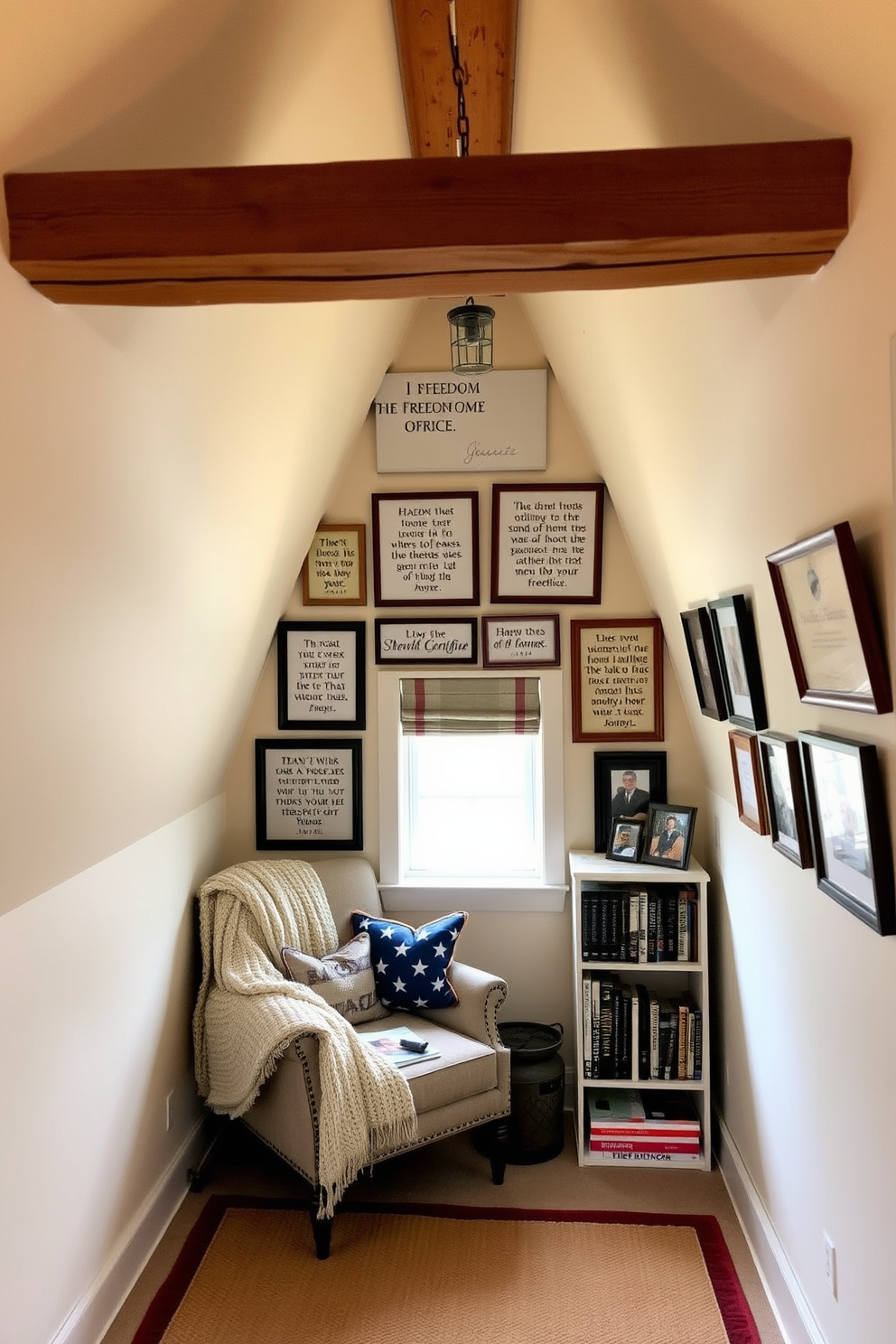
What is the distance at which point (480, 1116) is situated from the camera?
313 centimetres

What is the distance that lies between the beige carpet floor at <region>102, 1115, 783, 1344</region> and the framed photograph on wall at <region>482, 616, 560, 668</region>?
1.73 meters

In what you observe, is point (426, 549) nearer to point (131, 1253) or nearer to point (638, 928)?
point (638, 928)

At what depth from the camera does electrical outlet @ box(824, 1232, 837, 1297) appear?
203cm

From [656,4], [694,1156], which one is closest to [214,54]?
[656,4]

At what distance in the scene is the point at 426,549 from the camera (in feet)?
12.4

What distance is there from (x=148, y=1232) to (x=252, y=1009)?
2.14 feet

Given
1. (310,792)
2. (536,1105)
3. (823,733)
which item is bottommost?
(536,1105)

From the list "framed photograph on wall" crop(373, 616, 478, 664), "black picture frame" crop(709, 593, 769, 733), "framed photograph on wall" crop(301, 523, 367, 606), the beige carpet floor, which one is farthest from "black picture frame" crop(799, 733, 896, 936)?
"framed photograph on wall" crop(301, 523, 367, 606)

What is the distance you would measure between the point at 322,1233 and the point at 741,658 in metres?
1.96

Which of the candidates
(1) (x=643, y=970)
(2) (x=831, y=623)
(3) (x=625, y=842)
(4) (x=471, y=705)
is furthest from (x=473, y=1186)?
(2) (x=831, y=623)

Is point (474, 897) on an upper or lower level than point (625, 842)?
lower

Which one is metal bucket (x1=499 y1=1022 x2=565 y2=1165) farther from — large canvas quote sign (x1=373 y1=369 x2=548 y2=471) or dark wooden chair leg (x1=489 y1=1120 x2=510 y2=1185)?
large canvas quote sign (x1=373 y1=369 x2=548 y2=471)

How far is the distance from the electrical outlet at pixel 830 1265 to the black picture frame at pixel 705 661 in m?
1.24

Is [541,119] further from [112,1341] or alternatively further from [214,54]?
[112,1341]
